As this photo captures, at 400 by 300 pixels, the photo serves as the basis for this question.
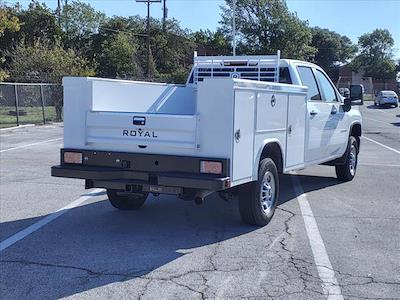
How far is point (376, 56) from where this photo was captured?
102750 millimetres

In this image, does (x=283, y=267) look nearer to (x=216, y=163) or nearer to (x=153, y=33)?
(x=216, y=163)

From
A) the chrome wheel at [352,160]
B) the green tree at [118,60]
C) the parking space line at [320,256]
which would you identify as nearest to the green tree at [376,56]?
the green tree at [118,60]

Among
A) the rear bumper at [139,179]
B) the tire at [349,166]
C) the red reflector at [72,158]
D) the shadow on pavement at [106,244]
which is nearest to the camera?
the shadow on pavement at [106,244]

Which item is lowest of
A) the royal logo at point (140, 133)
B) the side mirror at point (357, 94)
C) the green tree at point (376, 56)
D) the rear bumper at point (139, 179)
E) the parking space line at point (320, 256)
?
the parking space line at point (320, 256)

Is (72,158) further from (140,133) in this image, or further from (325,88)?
(325,88)

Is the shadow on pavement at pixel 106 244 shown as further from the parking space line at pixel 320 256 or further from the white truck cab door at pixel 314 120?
the white truck cab door at pixel 314 120

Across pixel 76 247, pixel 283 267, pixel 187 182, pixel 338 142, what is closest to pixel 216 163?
pixel 187 182

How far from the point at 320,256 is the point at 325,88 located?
4.45 m

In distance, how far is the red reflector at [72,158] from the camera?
6.80 meters

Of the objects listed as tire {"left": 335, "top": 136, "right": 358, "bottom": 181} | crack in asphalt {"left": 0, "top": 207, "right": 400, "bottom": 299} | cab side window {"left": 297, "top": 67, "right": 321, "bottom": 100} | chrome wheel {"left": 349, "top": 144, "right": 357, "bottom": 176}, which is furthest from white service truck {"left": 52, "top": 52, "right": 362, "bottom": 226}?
chrome wheel {"left": 349, "top": 144, "right": 357, "bottom": 176}

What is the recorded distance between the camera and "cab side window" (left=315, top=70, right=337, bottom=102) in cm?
951

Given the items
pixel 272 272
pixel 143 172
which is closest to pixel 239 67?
pixel 143 172

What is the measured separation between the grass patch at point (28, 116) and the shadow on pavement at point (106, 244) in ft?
58.6

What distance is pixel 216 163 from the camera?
6.12m
